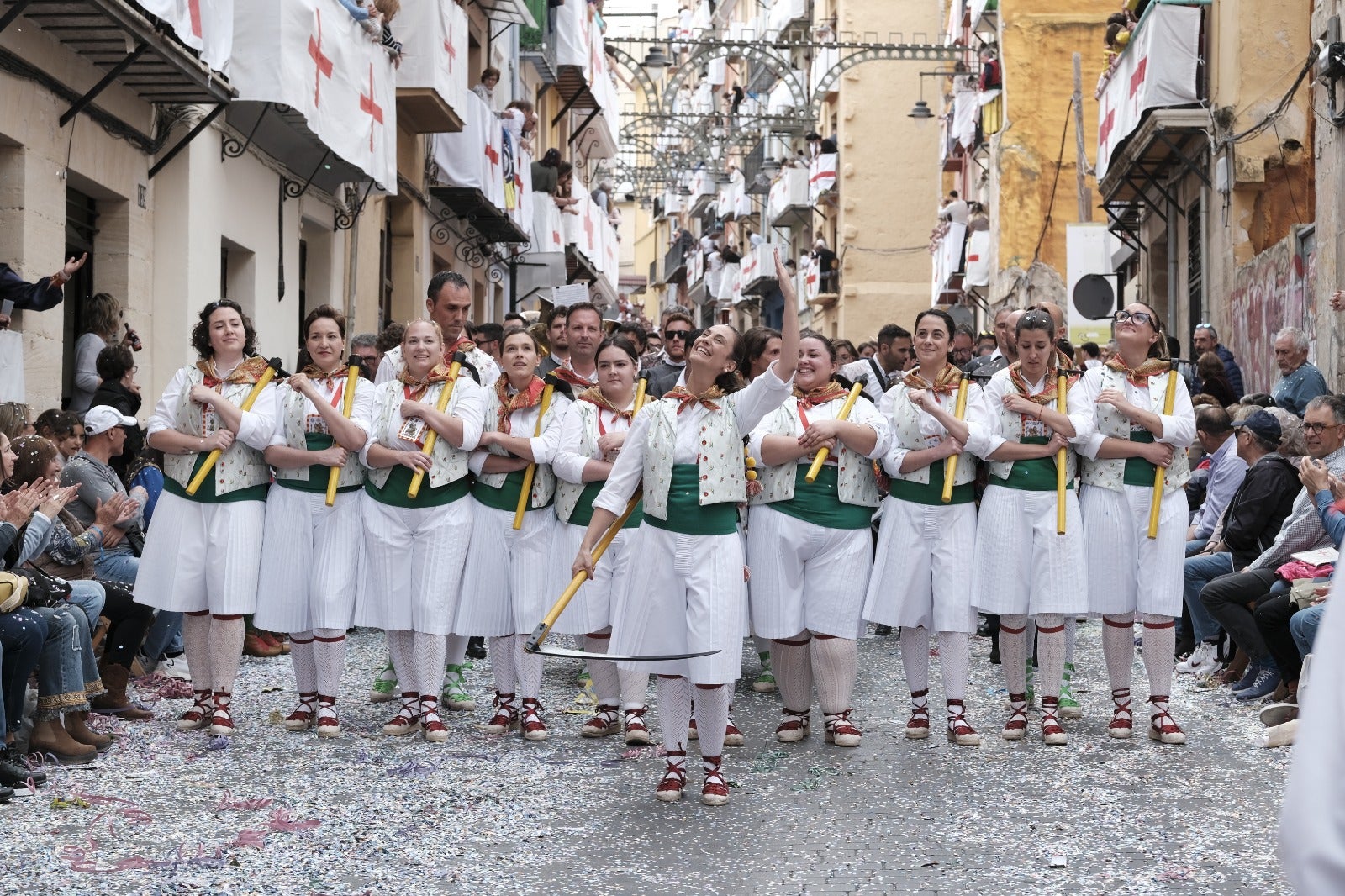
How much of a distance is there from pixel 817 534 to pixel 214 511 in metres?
2.73

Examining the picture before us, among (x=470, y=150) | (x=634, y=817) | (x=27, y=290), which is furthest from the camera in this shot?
(x=470, y=150)

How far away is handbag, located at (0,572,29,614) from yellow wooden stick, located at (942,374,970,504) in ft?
13.0

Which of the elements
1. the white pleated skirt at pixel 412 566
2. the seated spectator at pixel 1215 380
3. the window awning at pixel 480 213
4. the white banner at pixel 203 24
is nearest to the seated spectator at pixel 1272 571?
the seated spectator at pixel 1215 380

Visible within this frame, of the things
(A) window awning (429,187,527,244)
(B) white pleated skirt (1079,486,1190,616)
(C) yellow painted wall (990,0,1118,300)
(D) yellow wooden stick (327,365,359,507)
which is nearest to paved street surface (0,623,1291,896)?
(B) white pleated skirt (1079,486,1190,616)

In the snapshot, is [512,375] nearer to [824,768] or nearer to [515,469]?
[515,469]

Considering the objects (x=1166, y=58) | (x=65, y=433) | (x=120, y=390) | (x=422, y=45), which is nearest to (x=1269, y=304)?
(x=1166, y=58)

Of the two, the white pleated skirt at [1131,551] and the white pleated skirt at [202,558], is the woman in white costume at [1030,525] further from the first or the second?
the white pleated skirt at [202,558]

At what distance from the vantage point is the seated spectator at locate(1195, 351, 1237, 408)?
42.0 feet

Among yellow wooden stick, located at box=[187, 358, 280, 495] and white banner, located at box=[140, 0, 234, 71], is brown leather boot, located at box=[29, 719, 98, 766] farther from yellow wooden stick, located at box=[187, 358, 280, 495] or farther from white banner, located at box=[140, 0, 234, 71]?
white banner, located at box=[140, 0, 234, 71]

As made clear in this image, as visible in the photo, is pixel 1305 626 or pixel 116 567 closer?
pixel 1305 626

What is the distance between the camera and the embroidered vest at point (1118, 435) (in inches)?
321

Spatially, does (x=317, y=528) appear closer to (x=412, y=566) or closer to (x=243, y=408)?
(x=412, y=566)

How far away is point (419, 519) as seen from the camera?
8.20m

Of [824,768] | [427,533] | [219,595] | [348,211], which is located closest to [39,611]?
[219,595]
